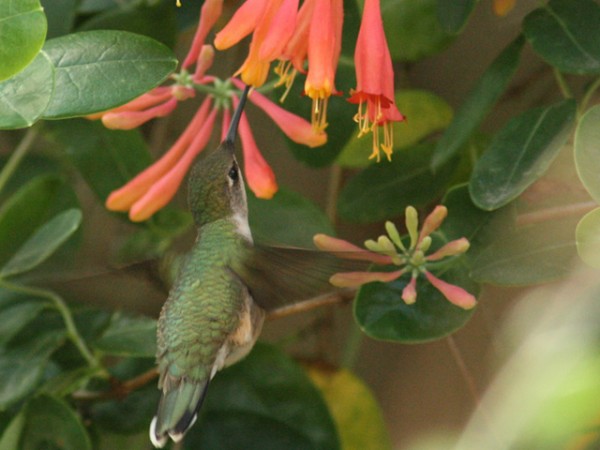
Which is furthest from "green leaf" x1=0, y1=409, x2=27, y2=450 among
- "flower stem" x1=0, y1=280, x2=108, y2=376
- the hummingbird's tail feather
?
the hummingbird's tail feather

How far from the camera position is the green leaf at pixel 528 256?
97cm

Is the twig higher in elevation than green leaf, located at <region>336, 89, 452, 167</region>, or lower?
higher

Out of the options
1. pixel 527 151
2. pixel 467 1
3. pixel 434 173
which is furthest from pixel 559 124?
pixel 434 173

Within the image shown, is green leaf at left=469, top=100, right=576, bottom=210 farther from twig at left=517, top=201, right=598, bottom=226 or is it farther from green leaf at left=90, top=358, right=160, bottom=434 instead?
green leaf at left=90, top=358, right=160, bottom=434

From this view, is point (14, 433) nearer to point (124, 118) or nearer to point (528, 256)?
point (124, 118)

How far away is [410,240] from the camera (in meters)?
1.05

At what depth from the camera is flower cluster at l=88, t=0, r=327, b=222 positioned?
1080 mm

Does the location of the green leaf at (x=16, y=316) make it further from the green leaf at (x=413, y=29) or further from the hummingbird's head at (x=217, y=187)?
the green leaf at (x=413, y=29)

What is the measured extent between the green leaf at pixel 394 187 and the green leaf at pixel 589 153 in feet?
1.38

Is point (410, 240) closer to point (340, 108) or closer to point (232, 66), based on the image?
point (340, 108)

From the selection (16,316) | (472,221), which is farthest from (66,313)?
(472,221)

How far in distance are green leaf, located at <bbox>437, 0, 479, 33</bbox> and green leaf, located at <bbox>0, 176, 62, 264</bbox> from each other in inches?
24.9

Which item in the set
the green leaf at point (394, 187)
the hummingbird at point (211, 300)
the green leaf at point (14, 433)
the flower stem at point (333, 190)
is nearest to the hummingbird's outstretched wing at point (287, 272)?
the hummingbird at point (211, 300)

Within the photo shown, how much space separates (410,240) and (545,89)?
66cm
